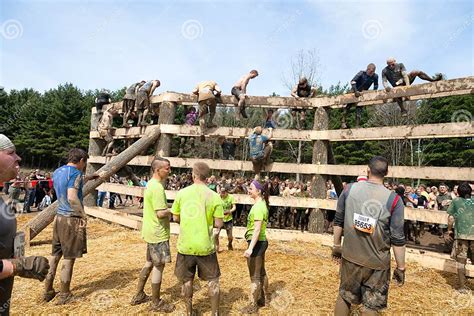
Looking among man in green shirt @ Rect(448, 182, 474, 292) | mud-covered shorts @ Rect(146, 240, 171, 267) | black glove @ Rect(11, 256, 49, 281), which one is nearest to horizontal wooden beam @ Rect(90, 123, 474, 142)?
man in green shirt @ Rect(448, 182, 474, 292)

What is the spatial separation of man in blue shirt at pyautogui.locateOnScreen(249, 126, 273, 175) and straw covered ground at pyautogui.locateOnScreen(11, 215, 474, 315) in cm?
202

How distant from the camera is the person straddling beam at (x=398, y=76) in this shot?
23.7 ft

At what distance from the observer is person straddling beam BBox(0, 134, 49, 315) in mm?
1982

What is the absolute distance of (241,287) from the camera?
5031 millimetres

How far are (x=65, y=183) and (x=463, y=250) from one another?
6522 millimetres

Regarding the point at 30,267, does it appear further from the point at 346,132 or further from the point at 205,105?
the point at 346,132

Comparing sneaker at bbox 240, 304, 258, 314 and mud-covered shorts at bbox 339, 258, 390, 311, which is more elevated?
mud-covered shorts at bbox 339, 258, 390, 311

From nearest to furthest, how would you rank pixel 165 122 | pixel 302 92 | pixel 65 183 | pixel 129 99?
pixel 65 183 < pixel 165 122 < pixel 302 92 < pixel 129 99

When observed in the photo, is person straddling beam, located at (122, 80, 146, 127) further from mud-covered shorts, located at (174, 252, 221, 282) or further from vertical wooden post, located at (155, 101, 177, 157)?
mud-covered shorts, located at (174, 252, 221, 282)

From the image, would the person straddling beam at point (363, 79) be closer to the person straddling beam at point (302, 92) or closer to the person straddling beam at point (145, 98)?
the person straddling beam at point (302, 92)

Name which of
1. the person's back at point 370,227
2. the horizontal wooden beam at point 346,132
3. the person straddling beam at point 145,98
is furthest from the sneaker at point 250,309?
the person straddling beam at point 145,98

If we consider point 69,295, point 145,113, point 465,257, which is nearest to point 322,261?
point 465,257

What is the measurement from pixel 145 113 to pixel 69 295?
550 centimetres

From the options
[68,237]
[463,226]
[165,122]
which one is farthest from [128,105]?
[463,226]
